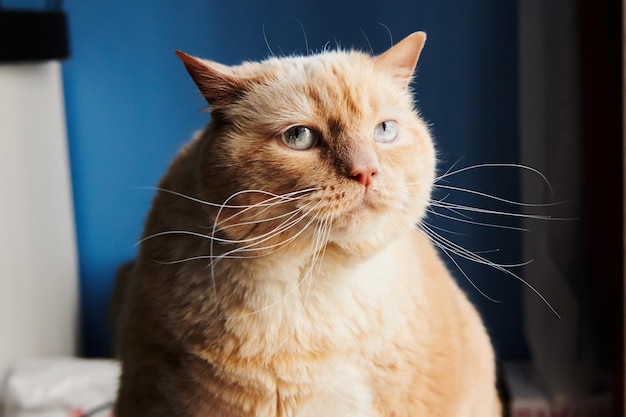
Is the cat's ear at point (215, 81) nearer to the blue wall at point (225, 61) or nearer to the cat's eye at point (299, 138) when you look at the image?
the cat's eye at point (299, 138)

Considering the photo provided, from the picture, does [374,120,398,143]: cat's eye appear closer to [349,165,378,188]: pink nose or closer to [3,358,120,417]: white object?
[349,165,378,188]: pink nose

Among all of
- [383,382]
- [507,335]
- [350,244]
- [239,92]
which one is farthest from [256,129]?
[507,335]

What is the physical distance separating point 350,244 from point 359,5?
4.23 ft

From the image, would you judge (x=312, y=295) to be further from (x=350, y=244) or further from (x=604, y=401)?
(x=604, y=401)

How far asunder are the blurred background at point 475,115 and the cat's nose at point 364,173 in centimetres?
109

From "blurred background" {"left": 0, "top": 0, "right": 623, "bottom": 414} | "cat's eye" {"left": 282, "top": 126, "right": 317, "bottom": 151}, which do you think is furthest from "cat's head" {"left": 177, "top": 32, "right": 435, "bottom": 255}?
"blurred background" {"left": 0, "top": 0, "right": 623, "bottom": 414}

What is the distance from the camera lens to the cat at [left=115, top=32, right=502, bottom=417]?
78cm

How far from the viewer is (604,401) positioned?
2.01 metres

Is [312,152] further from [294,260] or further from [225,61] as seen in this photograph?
[225,61]

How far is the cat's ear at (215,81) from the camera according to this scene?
782 mm

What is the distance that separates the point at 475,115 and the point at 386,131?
4.10 ft

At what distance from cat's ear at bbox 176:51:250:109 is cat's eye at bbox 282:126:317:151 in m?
0.09

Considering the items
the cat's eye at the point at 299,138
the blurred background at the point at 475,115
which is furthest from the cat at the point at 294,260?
the blurred background at the point at 475,115

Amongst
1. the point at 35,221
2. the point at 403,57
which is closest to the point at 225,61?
the point at 35,221
